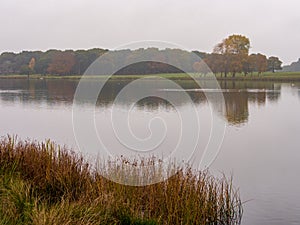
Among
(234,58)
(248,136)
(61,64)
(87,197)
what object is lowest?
(248,136)

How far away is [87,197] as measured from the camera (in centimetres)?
643

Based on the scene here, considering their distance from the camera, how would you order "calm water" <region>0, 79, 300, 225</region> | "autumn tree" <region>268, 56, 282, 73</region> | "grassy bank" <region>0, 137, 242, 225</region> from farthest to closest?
"autumn tree" <region>268, 56, 282, 73</region> → "calm water" <region>0, 79, 300, 225</region> → "grassy bank" <region>0, 137, 242, 225</region>

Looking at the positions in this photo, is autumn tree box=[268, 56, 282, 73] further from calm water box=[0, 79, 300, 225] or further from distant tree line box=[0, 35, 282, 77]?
calm water box=[0, 79, 300, 225]

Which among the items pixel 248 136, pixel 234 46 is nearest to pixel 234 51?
pixel 234 46

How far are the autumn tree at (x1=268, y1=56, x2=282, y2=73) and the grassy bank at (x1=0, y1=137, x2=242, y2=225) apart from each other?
84.4 meters

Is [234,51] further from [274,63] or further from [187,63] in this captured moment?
[187,63]

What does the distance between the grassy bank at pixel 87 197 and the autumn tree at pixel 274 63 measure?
8437cm

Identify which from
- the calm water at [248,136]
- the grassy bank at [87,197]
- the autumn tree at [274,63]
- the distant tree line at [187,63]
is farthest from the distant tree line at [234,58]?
the grassy bank at [87,197]

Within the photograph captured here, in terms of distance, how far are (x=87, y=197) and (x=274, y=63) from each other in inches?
3440

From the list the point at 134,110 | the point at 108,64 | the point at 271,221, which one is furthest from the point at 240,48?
the point at 271,221

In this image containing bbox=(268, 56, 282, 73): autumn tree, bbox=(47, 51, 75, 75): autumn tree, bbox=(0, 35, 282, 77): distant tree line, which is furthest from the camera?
bbox=(268, 56, 282, 73): autumn tree

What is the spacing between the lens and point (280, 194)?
940 centimetres

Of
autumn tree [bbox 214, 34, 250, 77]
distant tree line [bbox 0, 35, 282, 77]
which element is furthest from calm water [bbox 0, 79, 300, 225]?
autumn tree [bbox 214, 34, 250, 77]

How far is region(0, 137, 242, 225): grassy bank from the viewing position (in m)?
5.36
